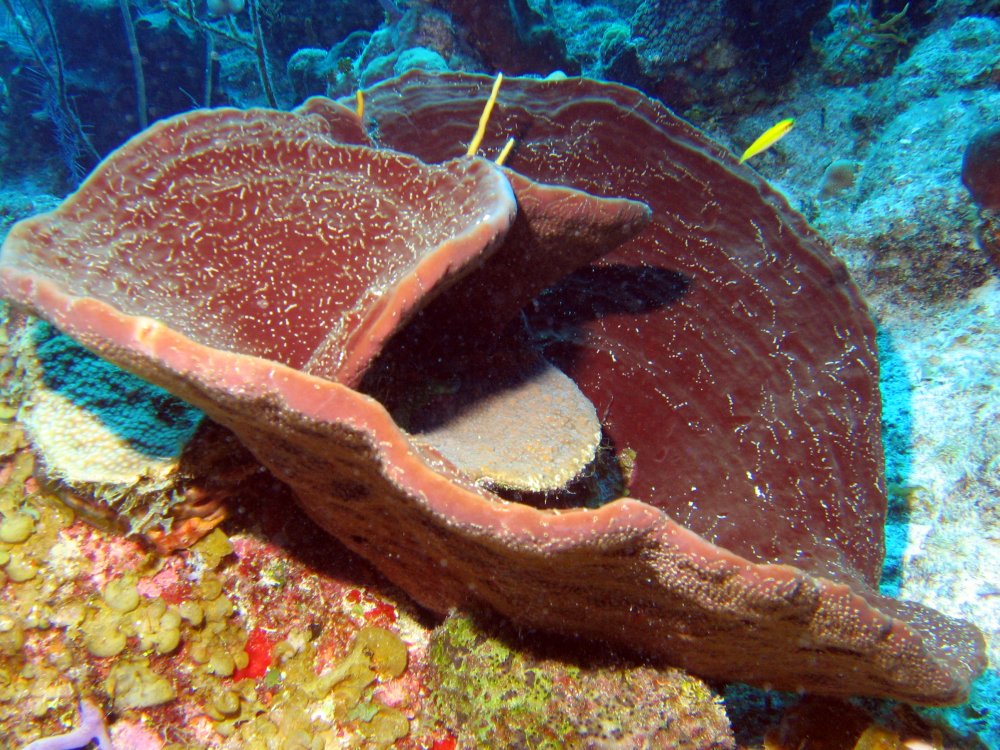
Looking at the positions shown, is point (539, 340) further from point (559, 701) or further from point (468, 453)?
point (559, 701)

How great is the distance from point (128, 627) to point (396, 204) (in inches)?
65.8

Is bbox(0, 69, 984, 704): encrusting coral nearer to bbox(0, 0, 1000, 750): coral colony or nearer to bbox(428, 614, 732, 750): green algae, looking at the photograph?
bbox(0, 0, 1000, 750): coral colony

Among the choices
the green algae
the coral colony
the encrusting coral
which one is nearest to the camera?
the encrusting coral

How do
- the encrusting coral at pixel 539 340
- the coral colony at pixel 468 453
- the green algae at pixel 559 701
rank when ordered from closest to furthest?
the encrusting coral at pixel 539 340 < the coral colony at pixel 468 453 < the green algae at pixel 559 701

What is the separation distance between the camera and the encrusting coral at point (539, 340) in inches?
48.3

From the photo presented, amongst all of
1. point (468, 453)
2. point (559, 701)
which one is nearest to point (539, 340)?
point (468, 453)

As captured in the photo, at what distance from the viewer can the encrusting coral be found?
1.23m

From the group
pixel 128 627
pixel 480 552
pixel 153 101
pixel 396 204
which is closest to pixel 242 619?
pixel 128 627

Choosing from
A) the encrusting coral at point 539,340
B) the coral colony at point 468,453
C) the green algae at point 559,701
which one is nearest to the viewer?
the encrusting coral at point 539,340

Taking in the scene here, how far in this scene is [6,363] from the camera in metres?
2.02

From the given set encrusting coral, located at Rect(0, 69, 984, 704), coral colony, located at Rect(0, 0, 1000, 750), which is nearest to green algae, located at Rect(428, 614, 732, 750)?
coral colony, located at Rect(0, 0, 1000, 750)

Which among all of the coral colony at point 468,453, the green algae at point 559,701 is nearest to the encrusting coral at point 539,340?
the coral colony at point 468,453

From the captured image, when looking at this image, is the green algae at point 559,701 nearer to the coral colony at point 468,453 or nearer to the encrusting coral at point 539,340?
the coral colony at point 468,453

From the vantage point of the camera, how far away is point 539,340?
2934mm
